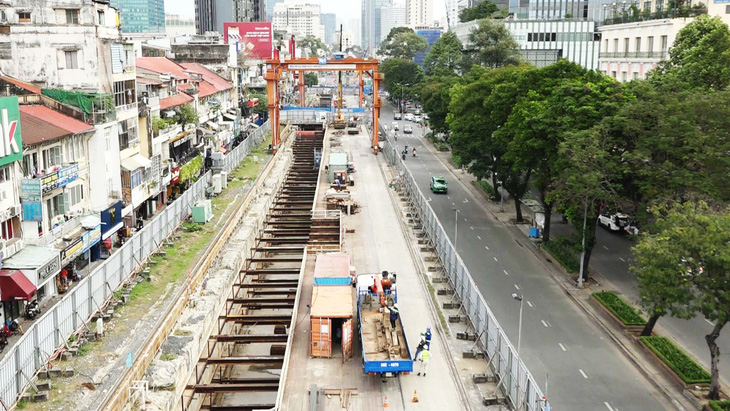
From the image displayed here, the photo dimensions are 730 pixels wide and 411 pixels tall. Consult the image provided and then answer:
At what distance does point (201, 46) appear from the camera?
343ft

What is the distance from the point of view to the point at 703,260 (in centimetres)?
2902

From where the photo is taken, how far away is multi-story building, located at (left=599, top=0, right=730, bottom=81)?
67.4m

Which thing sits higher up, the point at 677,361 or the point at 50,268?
the point at 50,268

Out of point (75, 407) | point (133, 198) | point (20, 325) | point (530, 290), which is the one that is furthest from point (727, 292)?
point (133, 198)

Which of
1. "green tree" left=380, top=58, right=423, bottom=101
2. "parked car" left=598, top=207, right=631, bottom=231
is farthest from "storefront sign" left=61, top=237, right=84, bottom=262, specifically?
"green tree" left=380, top=58, right=423, bottom=101

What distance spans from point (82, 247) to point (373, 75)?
61.2 metres

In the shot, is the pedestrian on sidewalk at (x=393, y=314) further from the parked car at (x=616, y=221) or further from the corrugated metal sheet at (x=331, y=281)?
the parked car at (x=616, y=221)

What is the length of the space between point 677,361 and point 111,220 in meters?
33.4

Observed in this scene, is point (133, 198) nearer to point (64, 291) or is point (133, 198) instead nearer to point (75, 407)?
point (64, 291)

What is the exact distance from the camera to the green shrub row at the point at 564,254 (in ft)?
154

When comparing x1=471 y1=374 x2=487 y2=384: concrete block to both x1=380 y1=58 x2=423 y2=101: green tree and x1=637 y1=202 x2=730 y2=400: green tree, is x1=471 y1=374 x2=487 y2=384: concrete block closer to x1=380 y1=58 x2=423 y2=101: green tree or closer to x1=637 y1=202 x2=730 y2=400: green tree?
x1=637 y1=202 x2=730 y2=400: green tree

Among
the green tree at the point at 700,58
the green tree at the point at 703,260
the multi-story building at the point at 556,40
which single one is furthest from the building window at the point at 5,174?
the multi-story building at the point at 556,40

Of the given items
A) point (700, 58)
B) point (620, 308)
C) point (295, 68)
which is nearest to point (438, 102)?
point (295, 68)

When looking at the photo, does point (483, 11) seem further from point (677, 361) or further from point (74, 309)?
point (74, 309)
